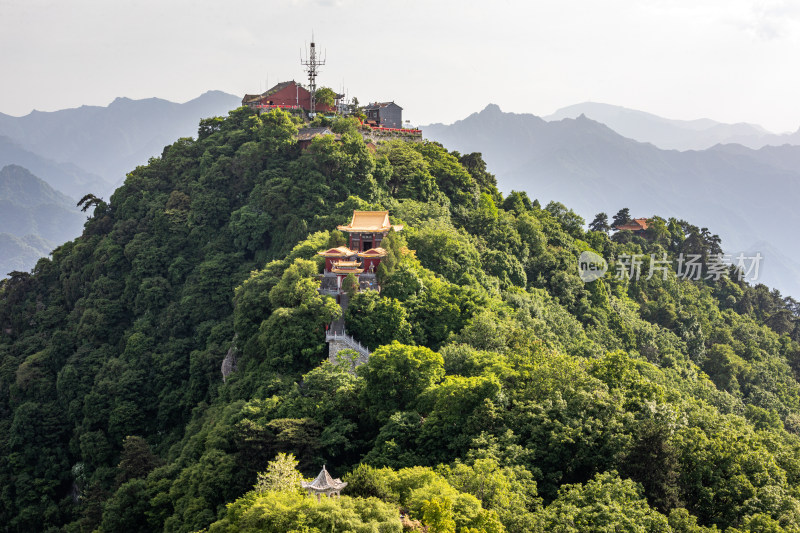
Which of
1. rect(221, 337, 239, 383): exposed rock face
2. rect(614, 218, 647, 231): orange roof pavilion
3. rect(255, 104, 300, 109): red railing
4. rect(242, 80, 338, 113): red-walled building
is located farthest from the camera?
rect(614, 218, 647, 231): orange roof pavilion

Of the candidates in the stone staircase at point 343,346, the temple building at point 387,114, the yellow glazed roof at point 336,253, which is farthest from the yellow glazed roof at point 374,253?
the temple building at point 387,114

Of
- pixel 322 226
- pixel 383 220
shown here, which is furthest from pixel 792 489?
pixel 322 226

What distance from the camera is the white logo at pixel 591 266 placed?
46.3 meters

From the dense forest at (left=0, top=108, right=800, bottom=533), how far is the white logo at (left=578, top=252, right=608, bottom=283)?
2.46ft

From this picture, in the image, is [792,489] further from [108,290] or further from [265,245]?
[108,290]

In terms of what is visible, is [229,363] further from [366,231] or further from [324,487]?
[324,487]

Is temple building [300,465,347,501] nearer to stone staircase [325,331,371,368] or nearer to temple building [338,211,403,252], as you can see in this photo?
stone staircase [325,331,371,368]

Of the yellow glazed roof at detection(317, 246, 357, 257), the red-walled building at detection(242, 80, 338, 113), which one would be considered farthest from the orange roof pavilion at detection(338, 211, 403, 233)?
the red-walled building at detection(242, 80, 338, 113)

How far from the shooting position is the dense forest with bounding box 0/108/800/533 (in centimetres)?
1753

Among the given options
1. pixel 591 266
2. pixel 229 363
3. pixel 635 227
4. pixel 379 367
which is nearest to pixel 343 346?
pixel 379 367

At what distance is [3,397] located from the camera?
39750 millimetres

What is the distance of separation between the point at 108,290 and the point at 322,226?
49.6 ft

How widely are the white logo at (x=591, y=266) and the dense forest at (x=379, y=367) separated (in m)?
0.75

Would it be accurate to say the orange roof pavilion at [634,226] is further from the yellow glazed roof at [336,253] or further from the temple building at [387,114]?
the yellow glazed roof at [336,253]
